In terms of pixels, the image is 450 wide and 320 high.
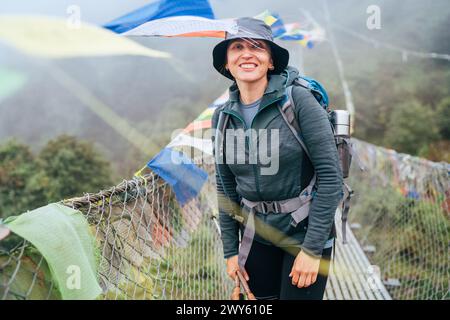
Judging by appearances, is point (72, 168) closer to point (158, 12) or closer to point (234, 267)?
point (158, 12)

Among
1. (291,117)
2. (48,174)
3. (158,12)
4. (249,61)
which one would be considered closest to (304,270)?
(291,117)

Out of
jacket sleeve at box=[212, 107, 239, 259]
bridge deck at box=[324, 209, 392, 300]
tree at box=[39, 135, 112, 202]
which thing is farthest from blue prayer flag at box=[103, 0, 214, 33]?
tree at box=[39, 135, 112, 202]

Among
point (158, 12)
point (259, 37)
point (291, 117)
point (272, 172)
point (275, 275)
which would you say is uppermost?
point (158, 12)

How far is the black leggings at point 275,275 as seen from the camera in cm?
133

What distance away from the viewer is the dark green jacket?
1.20 m

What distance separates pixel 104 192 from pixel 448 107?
11.0 meters

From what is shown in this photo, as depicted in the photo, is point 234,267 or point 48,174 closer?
point 234,267

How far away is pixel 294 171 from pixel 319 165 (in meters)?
0.08

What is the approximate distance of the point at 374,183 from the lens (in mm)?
5219

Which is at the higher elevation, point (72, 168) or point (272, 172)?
point (72, 168)

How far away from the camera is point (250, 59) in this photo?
4.37ft

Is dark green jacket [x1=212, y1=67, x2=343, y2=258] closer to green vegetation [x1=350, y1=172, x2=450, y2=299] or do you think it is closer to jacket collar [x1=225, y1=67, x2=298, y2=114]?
jacket collar [x1=225, y1=67, x2=298, y2=114]

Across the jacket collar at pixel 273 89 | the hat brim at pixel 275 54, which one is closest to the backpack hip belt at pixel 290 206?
the jacket collar at pixel 273 89

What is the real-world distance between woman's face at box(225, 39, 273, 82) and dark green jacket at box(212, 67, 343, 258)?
Result: 5 cm
